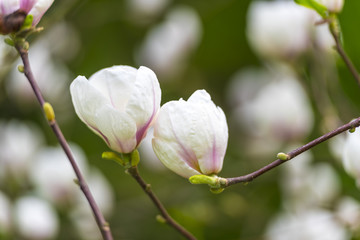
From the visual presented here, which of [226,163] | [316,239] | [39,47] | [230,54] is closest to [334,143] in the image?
[316,239]

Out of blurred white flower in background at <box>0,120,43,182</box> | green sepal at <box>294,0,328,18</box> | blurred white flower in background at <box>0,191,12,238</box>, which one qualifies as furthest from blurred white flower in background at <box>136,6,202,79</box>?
green sepal at <box>294,0,328,18</box>

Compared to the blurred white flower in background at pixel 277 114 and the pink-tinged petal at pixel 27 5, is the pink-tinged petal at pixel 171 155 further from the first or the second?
the blurred white flower in background at pixel 277 114

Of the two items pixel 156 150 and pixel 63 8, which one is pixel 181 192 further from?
pixel 156 150

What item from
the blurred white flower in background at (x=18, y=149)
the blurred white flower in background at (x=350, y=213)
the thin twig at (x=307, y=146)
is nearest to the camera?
the thin twig at (x=307, y=146)

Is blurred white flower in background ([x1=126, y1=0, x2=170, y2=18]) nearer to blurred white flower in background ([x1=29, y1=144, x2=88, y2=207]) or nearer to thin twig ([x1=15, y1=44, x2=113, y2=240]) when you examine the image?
blurred white flower in background ([x1=29, y1=144, x2=88, y2=207])

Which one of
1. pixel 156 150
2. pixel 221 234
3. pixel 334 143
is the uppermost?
pixel 156 150

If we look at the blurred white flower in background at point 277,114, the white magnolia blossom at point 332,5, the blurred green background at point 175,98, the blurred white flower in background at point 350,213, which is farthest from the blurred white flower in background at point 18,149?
the white magnolia blossom at point 332,5

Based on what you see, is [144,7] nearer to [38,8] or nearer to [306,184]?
[306,184]
